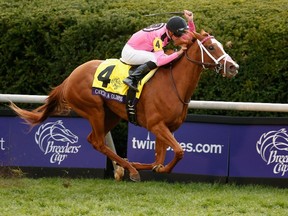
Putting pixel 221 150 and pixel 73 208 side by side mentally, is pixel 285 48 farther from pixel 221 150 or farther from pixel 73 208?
pixel 73 208

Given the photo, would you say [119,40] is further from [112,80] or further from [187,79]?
[187,79]

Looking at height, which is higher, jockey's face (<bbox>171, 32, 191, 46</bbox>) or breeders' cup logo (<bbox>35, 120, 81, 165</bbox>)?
jockey's face (<bbox>171, 32, 191, 46</bbox>)

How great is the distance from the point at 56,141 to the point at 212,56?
2.62m

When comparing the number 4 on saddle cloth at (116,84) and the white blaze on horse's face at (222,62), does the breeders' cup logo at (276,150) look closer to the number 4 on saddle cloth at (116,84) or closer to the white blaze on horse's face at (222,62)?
the white blaze on horse's face at (222,62)

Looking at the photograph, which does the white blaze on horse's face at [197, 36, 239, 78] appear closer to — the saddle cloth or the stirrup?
the saddle cloth

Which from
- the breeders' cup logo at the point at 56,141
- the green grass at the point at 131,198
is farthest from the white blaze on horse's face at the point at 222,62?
the breeders' cup logo at the point at 56,141

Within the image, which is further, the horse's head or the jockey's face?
the jockey's face

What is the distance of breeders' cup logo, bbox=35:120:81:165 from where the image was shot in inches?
386

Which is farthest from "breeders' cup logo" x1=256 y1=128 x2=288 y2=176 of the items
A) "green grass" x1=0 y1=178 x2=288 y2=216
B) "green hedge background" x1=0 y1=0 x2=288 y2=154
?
"green hedge background" x1=0 y1=0 x2=288 y2=154

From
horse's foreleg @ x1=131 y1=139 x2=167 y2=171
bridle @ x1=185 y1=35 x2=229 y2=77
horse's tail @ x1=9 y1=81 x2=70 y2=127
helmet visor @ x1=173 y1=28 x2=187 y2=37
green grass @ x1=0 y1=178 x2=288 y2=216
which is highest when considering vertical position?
helmet visor @ x1=173 y1=28 x2=187 y2=37

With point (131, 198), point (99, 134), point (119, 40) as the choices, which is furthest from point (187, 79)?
point (119, 40)

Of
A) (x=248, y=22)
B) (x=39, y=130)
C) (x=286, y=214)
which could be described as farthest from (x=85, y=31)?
(x=286, y=214)

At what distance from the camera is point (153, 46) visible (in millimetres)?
8609

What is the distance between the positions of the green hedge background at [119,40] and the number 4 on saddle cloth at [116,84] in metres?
1.45
